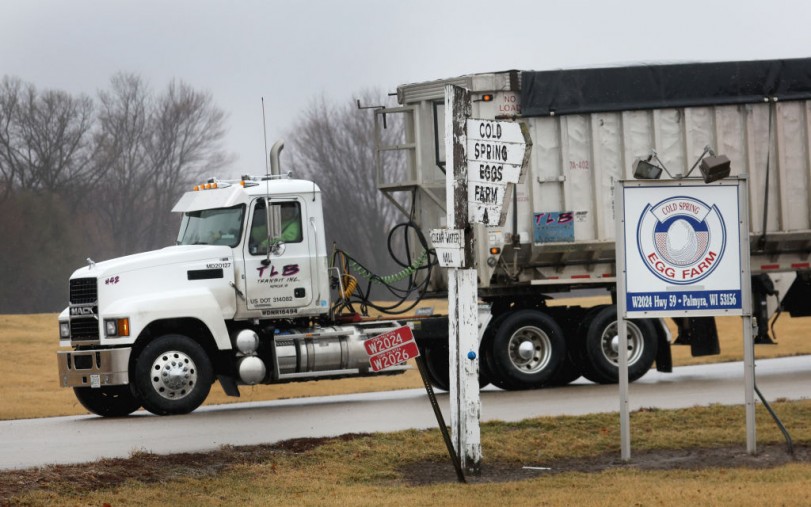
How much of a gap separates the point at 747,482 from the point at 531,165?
8984mm

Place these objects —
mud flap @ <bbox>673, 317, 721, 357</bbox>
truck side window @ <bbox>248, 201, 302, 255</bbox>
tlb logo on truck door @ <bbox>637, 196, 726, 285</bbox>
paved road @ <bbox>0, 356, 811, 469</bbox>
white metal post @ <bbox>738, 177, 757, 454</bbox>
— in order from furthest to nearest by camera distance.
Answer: mud flap @ <bbox>673, 317, 721, 357</bbox>
truck side window @ <bbox>248, 201, 302, 255</bbox>
paved road @ <bbox>0, 356, 811, 469</bbox>
tlb logo on truck door @ <bbox>637, 196, 726, 285</bbox>
white metal post @ <bbox>738, 177, 757, 454</bbox>

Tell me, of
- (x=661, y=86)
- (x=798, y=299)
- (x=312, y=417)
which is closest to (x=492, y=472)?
(x=312, y=417)

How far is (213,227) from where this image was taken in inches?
679

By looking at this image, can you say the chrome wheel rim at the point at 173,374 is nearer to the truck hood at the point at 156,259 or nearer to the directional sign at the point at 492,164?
the truck hood at the point at 156,259

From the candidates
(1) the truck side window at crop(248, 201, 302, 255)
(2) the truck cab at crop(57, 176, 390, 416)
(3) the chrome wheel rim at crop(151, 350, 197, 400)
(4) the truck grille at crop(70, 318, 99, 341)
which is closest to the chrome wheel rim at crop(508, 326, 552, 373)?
(2) the truck cab at crop(57, 176, 390, 416)

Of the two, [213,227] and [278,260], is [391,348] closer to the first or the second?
[278,260]

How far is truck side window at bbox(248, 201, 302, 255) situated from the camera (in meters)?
16.9

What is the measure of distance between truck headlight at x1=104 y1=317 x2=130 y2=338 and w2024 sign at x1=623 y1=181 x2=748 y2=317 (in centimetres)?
692

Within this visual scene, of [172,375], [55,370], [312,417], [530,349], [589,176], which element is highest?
[589,176]

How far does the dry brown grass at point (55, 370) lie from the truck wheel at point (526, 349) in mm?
2283

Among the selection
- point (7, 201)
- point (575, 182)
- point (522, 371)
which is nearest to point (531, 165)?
point (575, 182)

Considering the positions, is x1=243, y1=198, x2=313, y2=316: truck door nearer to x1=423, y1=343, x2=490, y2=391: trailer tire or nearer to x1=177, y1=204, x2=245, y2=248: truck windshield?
x1=177, y1=204, x2=245, y2=248: truck windshield

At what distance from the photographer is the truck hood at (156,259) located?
16.4 meters

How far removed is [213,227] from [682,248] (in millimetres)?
7437
